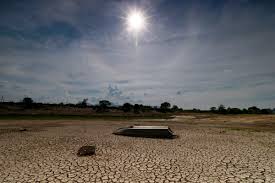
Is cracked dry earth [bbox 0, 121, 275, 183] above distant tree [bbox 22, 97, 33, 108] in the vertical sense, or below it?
below

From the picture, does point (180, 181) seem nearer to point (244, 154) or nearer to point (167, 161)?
point (167, 161)

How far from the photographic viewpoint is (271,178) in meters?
6.74

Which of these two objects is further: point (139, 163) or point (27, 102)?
point (27, 102)

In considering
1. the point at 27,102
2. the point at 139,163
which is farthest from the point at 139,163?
the point at 27,102

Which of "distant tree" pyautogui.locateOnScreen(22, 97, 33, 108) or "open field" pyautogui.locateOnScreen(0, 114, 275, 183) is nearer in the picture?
"open field" pyautogui.locateOnScreen(0, 114, 275, 183)

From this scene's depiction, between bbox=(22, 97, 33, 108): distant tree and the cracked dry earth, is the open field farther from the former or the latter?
bbox=(22, 97, 33, 108): distant tree

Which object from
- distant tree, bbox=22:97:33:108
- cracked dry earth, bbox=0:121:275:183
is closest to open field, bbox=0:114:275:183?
cracked dry earth, bbox=0:121:275:183

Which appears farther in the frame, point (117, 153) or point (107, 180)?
point (117, 153)

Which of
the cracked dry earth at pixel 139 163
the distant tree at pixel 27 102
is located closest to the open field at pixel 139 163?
the cracked dry earth at pixel 139 163

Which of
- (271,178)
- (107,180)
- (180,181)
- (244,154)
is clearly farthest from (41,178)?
(244,154)

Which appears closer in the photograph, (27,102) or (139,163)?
(139,163)

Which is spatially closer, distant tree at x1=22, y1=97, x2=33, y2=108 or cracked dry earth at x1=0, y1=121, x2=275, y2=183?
cracked dry earth at x1=0, y1=121, x2=275, y2=183

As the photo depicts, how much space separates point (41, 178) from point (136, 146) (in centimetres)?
627

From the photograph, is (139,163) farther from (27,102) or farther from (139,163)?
(27,102)
